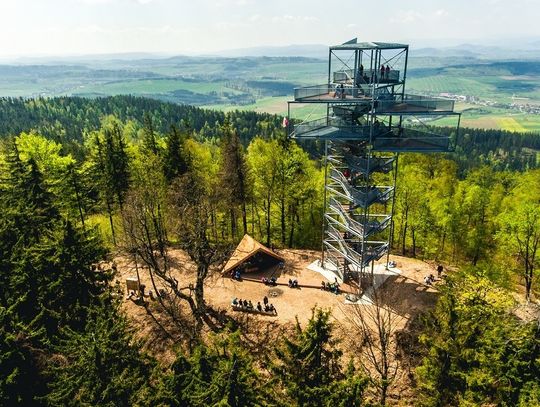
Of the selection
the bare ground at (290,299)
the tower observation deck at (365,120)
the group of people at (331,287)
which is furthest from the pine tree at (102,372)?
the tower observation deck at (365,120)

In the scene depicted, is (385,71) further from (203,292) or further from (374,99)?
(203,292)

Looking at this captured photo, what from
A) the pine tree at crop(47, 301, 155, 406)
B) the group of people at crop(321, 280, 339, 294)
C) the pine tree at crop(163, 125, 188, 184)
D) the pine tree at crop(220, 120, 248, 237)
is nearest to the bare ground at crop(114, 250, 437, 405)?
the group of people at crop(321, 280, 339, 294)

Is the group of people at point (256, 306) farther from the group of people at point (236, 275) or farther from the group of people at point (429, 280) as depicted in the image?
the group of people at point (429, 280)

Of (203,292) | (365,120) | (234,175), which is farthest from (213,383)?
(234,175)

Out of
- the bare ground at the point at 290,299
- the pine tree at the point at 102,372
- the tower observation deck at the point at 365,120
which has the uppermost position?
the tower observation deck at the point at 365,120

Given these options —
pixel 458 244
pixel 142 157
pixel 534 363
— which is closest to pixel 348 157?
pixel 534 363

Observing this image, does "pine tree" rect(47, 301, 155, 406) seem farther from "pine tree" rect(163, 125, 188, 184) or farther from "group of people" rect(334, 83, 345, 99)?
"pine tree" rect(163, 125, 188, 184)
